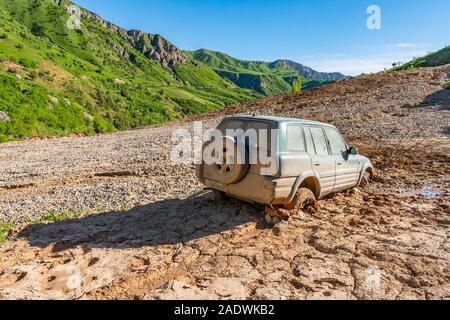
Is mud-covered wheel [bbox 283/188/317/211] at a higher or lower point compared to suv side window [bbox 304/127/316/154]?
lower

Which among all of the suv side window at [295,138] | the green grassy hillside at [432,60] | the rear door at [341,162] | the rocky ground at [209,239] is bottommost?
the rocky ground at [209,239]

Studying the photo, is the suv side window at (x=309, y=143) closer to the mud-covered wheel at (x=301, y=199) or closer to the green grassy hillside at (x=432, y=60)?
the mud-covered wheel at (x=301, y=199)

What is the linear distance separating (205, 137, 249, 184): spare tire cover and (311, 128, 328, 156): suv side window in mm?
2059

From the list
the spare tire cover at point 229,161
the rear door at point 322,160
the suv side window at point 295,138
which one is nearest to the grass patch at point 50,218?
the spare tire cover at point 229,161

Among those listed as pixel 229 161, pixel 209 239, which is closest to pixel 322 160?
pixel 229 161

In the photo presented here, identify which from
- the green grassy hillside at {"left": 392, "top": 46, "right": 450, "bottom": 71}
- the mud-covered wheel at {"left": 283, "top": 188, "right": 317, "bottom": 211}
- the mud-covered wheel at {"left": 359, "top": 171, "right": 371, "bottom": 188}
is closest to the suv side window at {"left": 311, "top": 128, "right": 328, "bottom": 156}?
the mud-covered wheel at {"left": 283, "top": 188, "right": 317, "bottom": 211}

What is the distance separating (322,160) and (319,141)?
1.62 ft

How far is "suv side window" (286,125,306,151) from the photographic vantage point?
7.35 m

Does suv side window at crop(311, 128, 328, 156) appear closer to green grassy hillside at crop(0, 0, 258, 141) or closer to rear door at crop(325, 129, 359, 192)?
rear door at crop(325, 129, 359, 192)

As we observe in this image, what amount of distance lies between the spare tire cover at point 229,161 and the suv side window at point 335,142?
9.36ft

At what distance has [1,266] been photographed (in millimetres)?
5816

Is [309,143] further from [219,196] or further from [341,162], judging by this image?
[219,196]

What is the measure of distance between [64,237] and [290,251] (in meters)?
4.63

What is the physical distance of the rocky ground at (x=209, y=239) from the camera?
5082 millimetres
